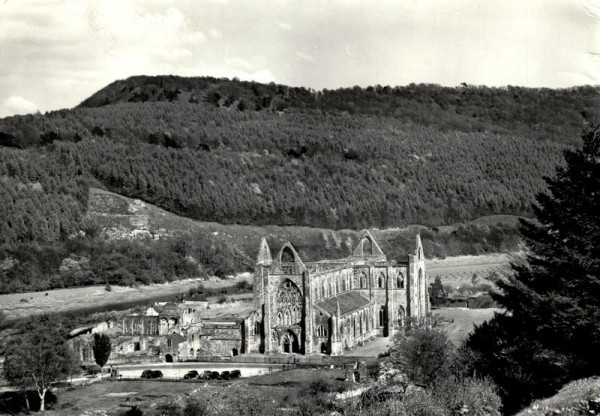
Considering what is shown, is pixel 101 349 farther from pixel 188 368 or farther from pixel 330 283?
pixel 330 283

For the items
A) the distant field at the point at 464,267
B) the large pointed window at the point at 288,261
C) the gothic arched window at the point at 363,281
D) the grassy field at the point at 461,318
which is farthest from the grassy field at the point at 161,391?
the distant field at the point at 464,267

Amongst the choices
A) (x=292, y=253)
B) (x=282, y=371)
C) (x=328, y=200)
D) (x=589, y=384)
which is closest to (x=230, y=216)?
(x=328, y=200)

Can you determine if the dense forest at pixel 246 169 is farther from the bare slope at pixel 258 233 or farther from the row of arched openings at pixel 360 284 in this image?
the row of arched openings at pixel 360 284

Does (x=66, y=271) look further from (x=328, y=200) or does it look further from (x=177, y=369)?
(x=328, y=200)

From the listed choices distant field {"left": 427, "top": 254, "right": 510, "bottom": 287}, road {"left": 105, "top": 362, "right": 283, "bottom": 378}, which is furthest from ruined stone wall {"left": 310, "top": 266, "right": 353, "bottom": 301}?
distant field {"left": 427, "top": 254, "right": 510, "bottom": 287}

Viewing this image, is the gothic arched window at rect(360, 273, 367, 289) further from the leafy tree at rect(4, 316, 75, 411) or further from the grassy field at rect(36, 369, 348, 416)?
the leafy tree at rect(4, 316, 75, 411)
